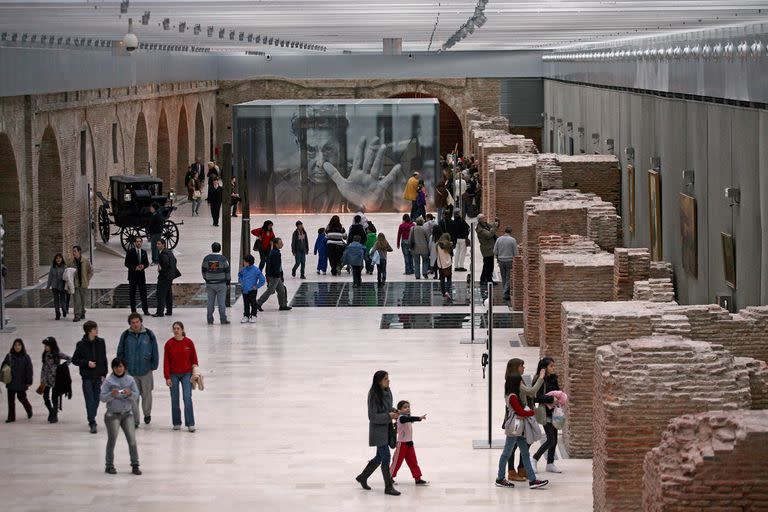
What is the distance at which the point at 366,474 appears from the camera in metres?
11.8

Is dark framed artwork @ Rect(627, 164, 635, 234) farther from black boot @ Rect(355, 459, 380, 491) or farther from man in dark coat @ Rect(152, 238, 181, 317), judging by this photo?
black boot @ Rect(355, 459, 380, 491)

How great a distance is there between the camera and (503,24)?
1973 cm

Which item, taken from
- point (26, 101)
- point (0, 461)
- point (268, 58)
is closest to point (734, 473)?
point (0, 461)

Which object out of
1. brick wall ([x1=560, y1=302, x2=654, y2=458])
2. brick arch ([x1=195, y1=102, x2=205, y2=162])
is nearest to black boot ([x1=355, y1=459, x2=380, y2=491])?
brick wall ([x1=560, y1=302, x2=654, y2=458])

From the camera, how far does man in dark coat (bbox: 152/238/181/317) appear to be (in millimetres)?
20031

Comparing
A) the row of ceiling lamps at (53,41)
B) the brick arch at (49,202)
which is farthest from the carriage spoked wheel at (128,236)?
the row of ceiling lamps at (53,41)

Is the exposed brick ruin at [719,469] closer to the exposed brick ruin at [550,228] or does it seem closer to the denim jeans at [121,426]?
the denim jeans at [121,426]

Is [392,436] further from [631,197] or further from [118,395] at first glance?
[631,197]

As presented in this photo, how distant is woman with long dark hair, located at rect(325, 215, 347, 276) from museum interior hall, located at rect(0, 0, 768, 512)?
4 cm

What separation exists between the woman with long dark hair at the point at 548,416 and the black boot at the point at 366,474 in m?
1.37

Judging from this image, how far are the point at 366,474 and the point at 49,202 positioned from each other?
15738mm

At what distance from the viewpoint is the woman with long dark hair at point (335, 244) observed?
80.2 ft

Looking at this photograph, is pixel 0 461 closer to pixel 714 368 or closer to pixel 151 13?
pixel 151 13

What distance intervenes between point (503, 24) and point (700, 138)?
303 centimetres
